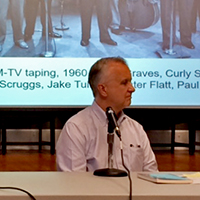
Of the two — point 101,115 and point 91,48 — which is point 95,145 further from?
point 91,48

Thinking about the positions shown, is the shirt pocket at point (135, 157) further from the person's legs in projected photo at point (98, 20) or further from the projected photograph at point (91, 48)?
the person's legs in projected photo at point (98, 20)

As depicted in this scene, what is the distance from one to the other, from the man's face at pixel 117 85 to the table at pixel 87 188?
57 cm

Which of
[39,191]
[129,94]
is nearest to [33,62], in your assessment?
[129,94]

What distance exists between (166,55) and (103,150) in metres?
3.77

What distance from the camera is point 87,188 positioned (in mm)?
1523

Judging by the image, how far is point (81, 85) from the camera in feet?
18.7

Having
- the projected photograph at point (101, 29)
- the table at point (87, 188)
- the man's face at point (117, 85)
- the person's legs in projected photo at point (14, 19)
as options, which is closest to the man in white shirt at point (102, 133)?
the man's face at point (117, 85)

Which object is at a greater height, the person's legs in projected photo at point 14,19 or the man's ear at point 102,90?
the person's legs in projected photo at point 14,19

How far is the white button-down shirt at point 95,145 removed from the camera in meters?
2.14

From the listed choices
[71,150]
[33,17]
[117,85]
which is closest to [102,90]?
[117,85]

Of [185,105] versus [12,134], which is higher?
[185,105]

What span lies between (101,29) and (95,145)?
12.6 feet
